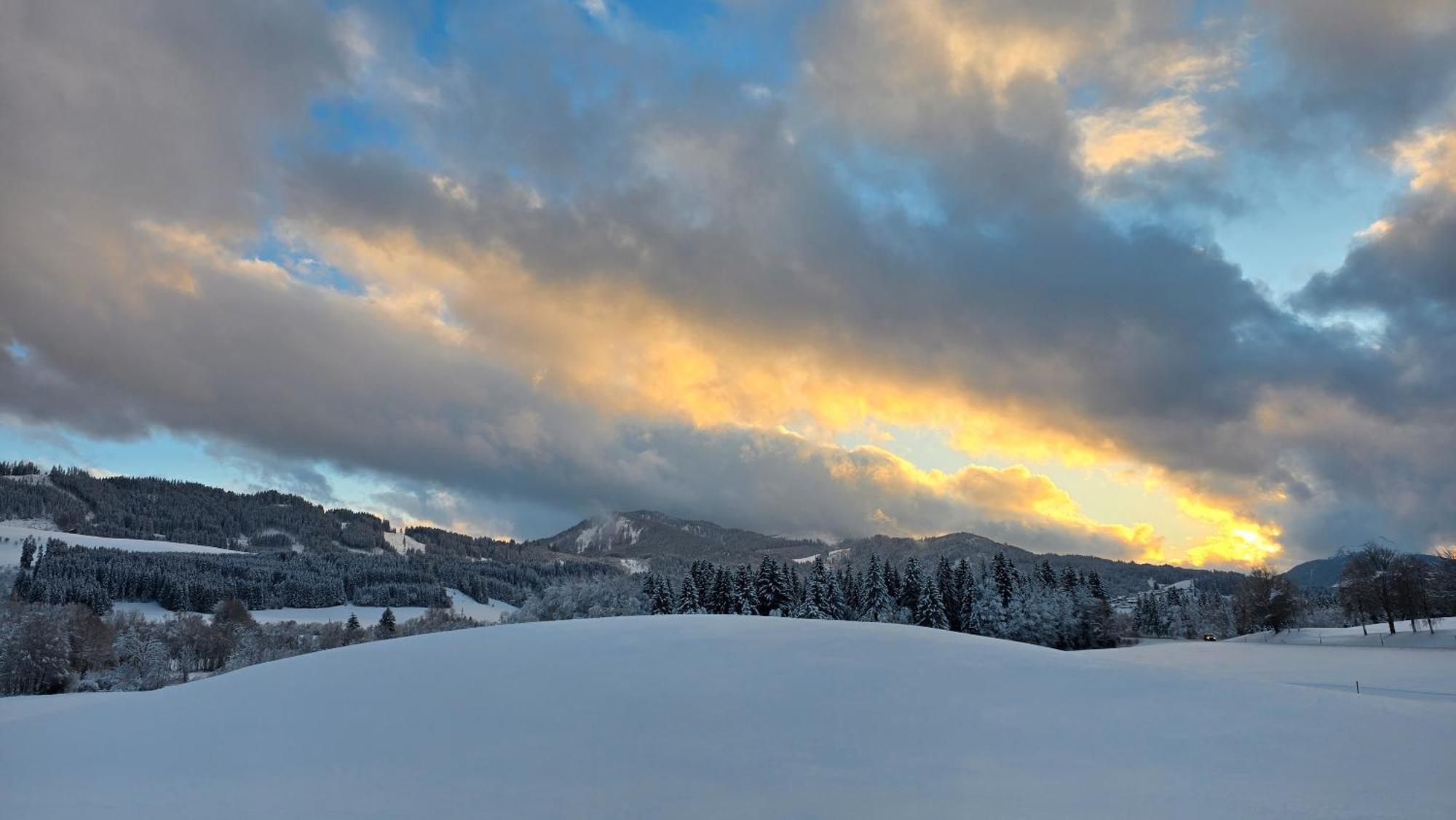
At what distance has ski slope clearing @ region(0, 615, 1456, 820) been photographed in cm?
1568

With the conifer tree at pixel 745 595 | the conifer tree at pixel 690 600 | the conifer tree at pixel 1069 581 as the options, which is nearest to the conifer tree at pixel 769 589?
the conifer tree at pixel 745 595

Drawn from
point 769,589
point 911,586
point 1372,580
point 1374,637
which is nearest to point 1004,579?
point 911,586

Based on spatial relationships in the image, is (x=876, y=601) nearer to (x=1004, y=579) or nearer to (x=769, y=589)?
(x=769, y=589)

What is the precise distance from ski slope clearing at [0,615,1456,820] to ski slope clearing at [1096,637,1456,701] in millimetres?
6013

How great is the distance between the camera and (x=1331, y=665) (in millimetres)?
48719

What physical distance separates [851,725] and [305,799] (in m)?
12.6

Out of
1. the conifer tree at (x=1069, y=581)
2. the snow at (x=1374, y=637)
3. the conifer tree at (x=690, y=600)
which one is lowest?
the snow at (x=1374, y=637)

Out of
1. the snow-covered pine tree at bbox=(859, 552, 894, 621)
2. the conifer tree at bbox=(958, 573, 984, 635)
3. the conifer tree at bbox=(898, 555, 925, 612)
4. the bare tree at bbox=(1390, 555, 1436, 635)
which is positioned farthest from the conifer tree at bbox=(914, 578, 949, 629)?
the bare tree at bbox=(1390, 555, 1436, 635)

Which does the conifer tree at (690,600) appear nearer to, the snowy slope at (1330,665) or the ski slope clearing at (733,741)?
the snowy slope at (1330,665)

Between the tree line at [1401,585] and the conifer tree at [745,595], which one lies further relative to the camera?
the conifer tree at [745,595]

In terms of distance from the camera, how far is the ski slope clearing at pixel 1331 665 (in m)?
34.5

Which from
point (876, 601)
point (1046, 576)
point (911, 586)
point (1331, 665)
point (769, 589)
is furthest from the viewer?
point (1046, 576)

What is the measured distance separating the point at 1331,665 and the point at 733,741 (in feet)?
163

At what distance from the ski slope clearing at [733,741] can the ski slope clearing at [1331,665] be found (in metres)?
6.01
